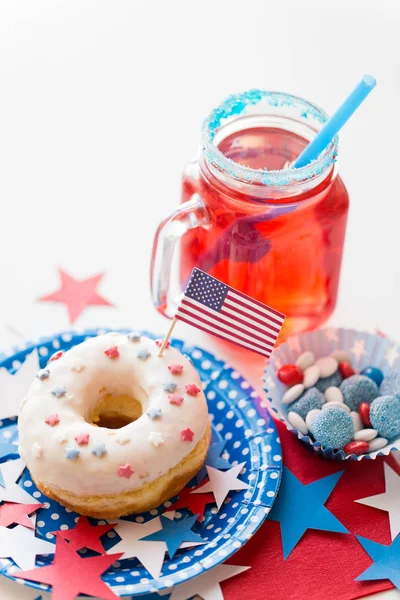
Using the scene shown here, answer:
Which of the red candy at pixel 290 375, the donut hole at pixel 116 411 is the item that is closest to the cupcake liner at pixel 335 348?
the red candy at pixel 290 375

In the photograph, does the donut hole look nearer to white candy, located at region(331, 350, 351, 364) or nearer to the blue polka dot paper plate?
the blue polka dot paper plate

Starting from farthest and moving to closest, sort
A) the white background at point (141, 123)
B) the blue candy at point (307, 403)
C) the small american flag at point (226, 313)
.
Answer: the white background at point (141, 123)
the blue candy at point (307, 403)
the small american flag at point (226, 313)

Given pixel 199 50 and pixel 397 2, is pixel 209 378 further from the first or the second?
pixel 397 2

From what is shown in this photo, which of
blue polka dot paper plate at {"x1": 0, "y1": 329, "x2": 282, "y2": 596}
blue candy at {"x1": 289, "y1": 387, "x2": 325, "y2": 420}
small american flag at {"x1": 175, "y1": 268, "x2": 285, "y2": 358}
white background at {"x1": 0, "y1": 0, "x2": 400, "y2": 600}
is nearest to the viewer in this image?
blue polka dot paper plate at {"x1": 0, "y1": 329, "x2": 282, "y2": 596}

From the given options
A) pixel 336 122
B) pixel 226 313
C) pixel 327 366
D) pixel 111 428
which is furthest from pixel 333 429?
pixel 336 122

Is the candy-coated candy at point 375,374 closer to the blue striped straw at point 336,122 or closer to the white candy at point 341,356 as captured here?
the white candy at point 341,356

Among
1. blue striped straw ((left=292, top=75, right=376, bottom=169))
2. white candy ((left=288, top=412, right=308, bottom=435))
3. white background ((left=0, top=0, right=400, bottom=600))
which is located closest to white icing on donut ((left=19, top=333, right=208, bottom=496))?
white candy ((left=288, top=412, right=308, bottom=435))
